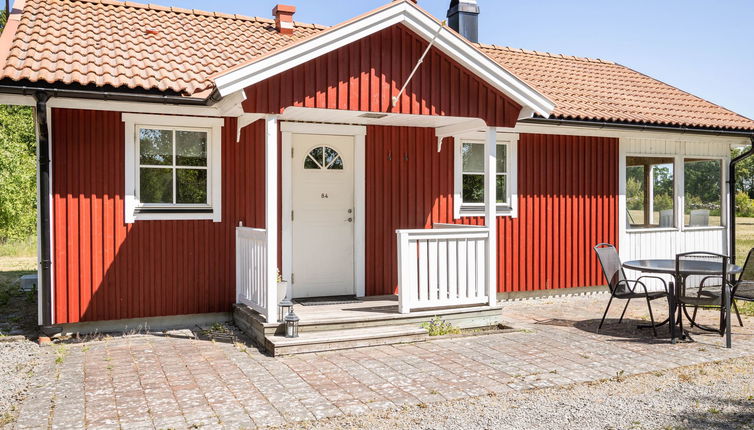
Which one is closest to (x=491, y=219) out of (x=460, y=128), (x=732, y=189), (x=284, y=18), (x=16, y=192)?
(x=460, y=128)

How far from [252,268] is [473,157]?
4.15m

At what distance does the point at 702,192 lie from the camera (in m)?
11.9

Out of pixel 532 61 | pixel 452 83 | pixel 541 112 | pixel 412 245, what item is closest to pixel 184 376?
pixel 412 245

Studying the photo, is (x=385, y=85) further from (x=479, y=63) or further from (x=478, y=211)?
(x=478, y=211)

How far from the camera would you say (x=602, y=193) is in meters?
10.8

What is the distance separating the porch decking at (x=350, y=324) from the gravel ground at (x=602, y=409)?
2045 millimetres

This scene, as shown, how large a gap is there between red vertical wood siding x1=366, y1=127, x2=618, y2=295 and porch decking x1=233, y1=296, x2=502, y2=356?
1.53m

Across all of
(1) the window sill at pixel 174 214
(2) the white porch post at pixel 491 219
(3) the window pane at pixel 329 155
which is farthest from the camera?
(3) the window pane at pixel 329 155

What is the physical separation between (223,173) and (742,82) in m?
38.8

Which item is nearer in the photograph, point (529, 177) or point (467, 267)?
point (467, 267)

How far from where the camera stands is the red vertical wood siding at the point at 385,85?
695 cm

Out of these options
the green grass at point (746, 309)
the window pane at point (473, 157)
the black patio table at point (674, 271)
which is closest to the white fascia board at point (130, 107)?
the window pane at point (473, 157)

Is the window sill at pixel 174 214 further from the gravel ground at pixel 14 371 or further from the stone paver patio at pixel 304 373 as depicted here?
the gravel ground at pixel 14 371

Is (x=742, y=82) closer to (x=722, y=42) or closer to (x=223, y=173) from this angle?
(x=722, y=42)
